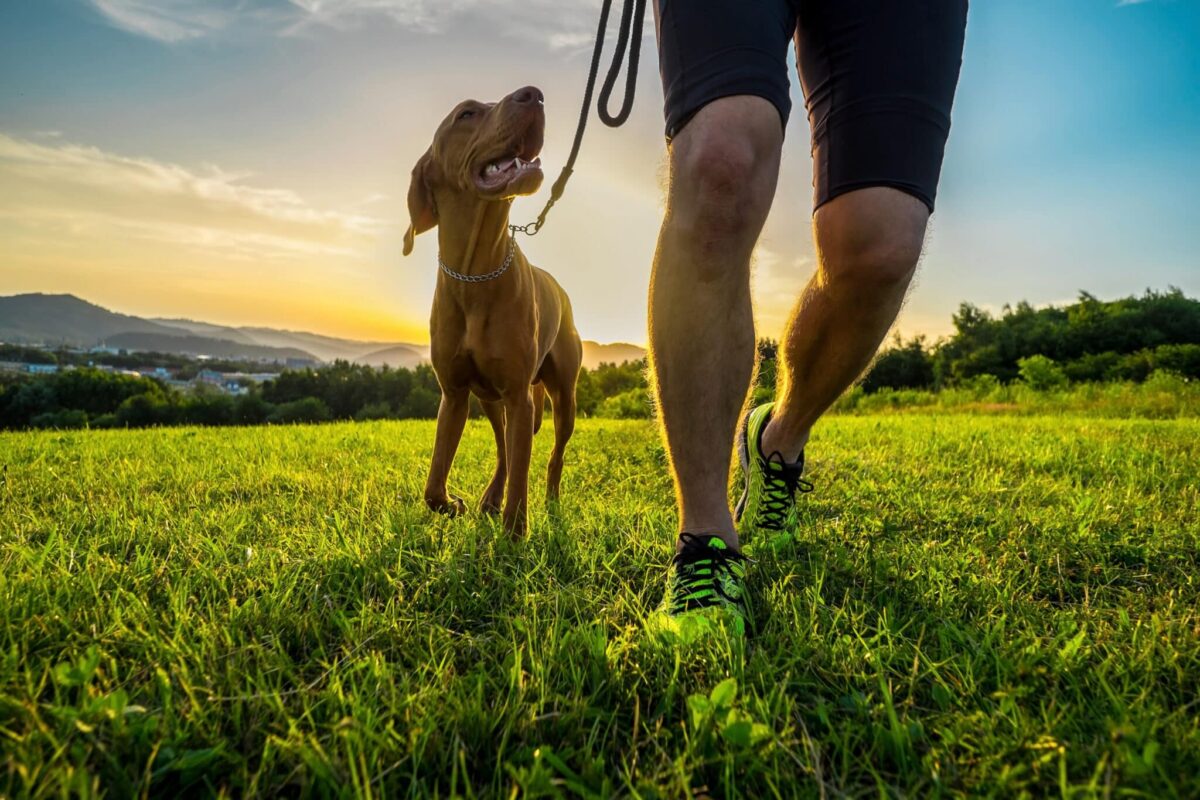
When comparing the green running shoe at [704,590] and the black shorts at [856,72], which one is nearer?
the green running shoe at [704,590]

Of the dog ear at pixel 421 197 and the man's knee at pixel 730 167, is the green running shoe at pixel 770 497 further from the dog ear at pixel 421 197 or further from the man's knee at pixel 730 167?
the dog ear at pixel 421 197

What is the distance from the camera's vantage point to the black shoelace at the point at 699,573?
1.64m

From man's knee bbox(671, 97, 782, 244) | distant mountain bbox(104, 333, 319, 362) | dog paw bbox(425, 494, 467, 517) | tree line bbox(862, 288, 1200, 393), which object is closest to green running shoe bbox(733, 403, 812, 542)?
man's knee bbox(671, 97, 782, 244)

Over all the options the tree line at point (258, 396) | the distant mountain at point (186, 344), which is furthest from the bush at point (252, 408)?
the distant mountain at point (186, 344)

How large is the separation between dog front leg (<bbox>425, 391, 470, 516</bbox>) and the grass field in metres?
0.19

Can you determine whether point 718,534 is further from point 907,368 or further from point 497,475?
point 907,368

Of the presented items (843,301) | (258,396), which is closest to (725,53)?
(843,301)

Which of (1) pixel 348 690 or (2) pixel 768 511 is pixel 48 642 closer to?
(1) pixel 348 690

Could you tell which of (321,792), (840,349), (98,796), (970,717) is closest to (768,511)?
(840,349)

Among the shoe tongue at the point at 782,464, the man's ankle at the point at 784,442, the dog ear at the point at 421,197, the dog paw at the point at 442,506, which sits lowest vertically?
the dog paw at the point at 442,506

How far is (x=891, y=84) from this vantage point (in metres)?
2.13

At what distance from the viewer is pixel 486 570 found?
6.81 feet

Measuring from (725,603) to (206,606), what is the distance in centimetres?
129

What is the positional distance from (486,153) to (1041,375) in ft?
84.1
